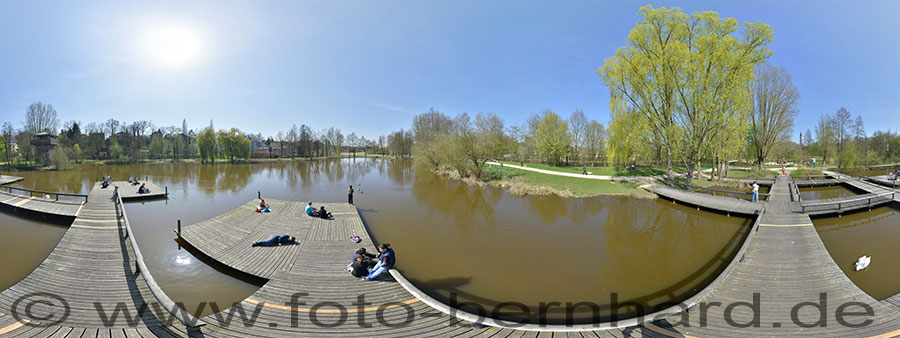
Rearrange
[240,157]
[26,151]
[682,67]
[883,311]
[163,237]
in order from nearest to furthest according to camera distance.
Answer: [883,311] < [163,237] < [682,67] < [26,151] < [240,157]

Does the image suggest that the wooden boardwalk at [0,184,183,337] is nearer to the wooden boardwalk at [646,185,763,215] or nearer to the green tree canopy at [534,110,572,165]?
the wooden boardwalk at [646,185,763,215]

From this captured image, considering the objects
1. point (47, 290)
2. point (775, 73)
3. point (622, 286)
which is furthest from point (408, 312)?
point (775, 73)

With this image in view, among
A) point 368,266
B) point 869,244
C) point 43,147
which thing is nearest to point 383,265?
point 368,266

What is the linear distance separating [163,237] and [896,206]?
39574 mm


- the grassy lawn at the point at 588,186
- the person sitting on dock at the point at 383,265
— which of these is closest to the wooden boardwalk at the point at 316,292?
the person sitting on dock at the point at 383,265

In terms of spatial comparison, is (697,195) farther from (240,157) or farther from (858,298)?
(240,157)

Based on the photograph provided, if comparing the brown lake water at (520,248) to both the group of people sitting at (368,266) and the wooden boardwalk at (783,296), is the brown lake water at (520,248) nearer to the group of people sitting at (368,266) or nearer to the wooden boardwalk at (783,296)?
the wooden boardwalk at (783,296)

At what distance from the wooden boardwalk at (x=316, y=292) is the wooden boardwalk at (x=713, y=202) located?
15.7m

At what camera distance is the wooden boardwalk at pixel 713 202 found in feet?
49.3

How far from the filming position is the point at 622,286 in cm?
786

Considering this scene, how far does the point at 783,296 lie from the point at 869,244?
9759 millimetres

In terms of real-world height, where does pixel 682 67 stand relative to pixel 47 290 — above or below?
above

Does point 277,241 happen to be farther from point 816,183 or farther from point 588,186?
point 816,183

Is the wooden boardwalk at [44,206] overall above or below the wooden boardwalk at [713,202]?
below
